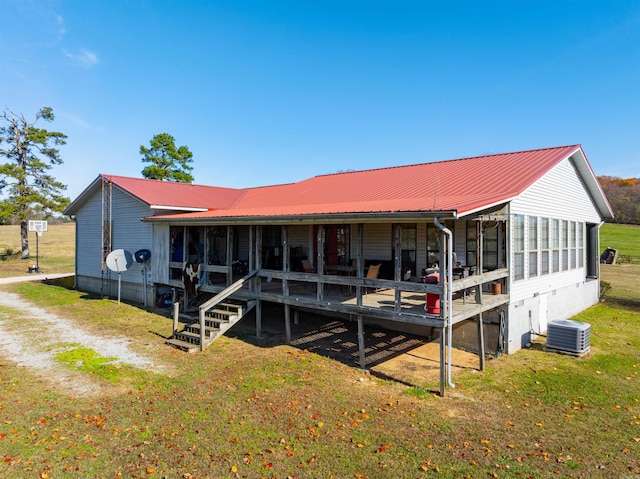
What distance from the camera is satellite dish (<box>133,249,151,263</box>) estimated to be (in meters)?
16.5

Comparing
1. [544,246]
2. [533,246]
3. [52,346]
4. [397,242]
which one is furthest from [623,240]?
[52,346]

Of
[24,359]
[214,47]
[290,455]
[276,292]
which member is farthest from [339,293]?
[214,47]

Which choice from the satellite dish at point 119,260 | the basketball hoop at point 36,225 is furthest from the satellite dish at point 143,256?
the basketball hoop at point 36,225

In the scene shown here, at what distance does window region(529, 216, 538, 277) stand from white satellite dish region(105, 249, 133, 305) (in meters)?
15.4

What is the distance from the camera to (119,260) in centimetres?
1670

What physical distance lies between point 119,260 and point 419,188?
41.9 feet

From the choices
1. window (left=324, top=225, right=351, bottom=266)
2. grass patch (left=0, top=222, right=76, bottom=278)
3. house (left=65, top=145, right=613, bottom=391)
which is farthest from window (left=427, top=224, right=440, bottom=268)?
grass patch (left=0, top=222, right=76, bottom=278)

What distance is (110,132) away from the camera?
2306 cm

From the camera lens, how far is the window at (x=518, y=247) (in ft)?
35.5

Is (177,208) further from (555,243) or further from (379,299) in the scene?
(555,243)

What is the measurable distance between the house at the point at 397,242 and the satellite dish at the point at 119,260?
642 millimetres

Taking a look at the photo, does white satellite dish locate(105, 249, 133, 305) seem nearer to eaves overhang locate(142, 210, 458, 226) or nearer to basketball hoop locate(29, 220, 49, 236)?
eaves overhang locate(142, 210, 458, 226)

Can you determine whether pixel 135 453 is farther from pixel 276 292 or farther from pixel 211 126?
pixel 211 126

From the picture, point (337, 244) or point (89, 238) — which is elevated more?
point (89, 238)
